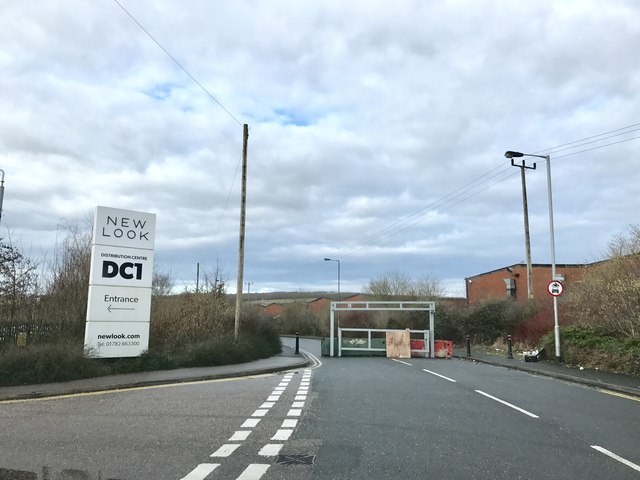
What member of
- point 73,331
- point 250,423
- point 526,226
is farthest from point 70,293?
point 526,226

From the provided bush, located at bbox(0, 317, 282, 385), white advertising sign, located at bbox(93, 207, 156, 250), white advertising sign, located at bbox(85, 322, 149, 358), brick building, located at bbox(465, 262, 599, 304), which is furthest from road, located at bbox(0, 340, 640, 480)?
brick building, located at bbox(465, 262, 599, 304)

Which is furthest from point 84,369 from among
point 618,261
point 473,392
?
point 618,261

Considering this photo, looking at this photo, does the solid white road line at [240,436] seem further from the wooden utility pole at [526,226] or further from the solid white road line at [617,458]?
the wooden utility pole at [526,226]

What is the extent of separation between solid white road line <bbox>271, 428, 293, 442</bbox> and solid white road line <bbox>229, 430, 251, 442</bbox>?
0.45 meters

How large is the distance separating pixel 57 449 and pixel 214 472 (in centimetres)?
261

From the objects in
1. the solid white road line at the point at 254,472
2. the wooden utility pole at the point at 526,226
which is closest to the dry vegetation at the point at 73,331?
the solid white road line at the point at 254,472

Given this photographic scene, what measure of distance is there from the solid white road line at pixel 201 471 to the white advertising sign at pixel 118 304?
12048 millimetres

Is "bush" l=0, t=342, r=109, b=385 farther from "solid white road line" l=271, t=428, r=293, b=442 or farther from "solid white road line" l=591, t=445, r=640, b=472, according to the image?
"solid white road line" l=591, t=445, r=640, b=472

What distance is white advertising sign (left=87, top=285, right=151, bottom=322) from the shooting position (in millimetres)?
17266

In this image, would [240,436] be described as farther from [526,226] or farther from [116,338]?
[526,226]

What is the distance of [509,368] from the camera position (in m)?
22.2

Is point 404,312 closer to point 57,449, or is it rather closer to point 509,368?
point 509,368

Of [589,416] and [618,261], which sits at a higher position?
[618,261]

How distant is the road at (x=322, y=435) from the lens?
6461mm
